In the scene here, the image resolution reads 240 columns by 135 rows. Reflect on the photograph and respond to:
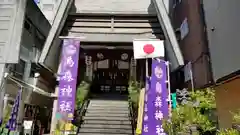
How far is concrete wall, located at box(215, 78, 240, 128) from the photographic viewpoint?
686 cm

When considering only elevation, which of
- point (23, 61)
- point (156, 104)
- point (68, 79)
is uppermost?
point (23, 61)

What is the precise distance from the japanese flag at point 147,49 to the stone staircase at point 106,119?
3.20m

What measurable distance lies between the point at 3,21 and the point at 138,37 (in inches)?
289

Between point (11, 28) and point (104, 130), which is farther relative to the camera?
point (11, 28)

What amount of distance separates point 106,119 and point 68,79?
283 cm

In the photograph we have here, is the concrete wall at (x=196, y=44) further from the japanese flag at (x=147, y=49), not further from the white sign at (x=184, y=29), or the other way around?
the japanese flag at (x=147, y=49)

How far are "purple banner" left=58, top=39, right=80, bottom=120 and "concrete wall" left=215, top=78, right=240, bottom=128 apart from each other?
645 cm

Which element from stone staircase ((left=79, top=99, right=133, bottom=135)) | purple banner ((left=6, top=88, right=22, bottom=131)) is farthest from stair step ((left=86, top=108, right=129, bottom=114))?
purple banner ((left=6, top=88, right=22, bottom=131))

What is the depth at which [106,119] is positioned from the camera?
40.4 feet

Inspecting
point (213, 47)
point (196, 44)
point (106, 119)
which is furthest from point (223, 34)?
point (106, 119)

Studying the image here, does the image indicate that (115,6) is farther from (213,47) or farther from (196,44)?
(213,47)

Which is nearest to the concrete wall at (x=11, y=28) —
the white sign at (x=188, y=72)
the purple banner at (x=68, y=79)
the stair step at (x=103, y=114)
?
the purple banner at (x=68, y=79)

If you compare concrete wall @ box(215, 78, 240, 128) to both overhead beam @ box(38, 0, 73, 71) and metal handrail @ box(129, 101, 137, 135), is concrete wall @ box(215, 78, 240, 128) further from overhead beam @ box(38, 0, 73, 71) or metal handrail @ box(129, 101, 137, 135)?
overhead beam @ box(38, 0, 73, 71)

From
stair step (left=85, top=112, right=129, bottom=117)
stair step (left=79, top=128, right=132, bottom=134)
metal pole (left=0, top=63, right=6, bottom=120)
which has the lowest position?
stair step (left=79, top=128, right=132, bottom=134)
